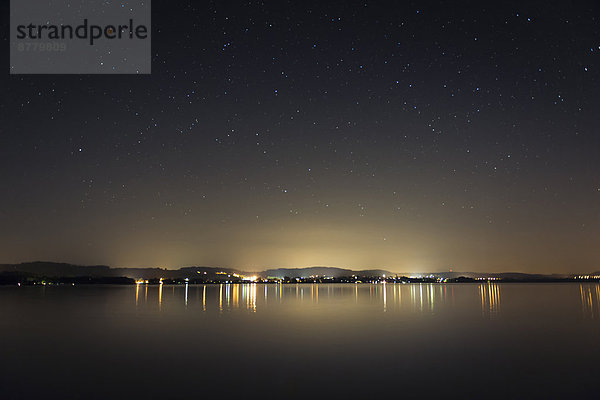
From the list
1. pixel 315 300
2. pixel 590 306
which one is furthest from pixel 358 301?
pixel 590 306

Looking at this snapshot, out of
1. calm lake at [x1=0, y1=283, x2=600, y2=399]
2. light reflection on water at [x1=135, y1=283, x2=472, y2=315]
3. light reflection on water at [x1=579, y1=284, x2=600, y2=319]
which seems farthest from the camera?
light reflection on water at [x1=135, y1=283, x2=472, y2=315]

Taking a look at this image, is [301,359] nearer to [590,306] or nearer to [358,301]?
[590,306]

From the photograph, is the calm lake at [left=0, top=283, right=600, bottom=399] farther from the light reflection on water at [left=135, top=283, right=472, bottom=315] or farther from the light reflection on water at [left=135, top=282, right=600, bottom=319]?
the light reflection on water at [left=135, top=283, right=472, bottom=315]

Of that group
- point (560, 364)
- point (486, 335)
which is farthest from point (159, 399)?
point (486, 335)

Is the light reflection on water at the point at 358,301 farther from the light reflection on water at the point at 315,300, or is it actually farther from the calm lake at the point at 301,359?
the calm lake at the point at 301,359

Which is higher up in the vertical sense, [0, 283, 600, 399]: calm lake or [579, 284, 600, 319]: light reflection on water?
[0, 283, 600, 399]: calm lake

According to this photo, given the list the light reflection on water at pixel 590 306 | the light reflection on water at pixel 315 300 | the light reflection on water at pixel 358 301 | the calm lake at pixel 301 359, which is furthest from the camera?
the light reflection on water at pixel 315 300

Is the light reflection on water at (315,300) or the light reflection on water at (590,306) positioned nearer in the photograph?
the light reflection on water at (590,306)

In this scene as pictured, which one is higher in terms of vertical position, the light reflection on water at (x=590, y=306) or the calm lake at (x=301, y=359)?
the calm lake at (x=301, y=359)

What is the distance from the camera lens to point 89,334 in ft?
85.9

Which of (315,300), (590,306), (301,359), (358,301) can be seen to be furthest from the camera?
(315,300)

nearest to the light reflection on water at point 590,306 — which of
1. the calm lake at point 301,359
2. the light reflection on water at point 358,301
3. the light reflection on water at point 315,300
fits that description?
the light reflection on water at point 358,301

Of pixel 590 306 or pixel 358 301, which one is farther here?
pixel 358 301

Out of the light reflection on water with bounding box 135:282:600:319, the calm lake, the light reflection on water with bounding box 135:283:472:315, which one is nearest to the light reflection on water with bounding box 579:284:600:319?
the light reflection on water with bounding box 135:282:600:319
